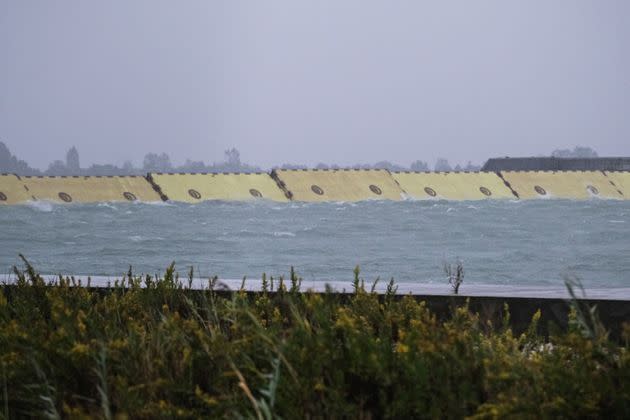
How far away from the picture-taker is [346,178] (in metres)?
70.4

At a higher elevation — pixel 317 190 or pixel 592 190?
pixel 592 190

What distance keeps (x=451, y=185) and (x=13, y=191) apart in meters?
27.6

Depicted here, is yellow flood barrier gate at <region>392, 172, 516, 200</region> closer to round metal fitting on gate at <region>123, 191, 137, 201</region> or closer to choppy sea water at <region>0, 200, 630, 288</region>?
choppy sea water at <region>0, 200, 630, 288</region>

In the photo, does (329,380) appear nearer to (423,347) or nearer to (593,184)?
(423,347)

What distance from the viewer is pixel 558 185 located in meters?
76.2

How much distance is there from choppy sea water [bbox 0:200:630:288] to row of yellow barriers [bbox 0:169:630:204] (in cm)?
67

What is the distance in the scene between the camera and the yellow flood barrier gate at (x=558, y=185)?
75.6 metres

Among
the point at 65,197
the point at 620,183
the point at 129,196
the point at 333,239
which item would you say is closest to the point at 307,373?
the point at 333,239

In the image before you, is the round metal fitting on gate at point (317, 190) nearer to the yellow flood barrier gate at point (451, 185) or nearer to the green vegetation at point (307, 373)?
the yellow flood barrier gate at point (451, 185)

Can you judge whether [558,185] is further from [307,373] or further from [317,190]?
[307,373]

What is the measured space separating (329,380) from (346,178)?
65.7 metres

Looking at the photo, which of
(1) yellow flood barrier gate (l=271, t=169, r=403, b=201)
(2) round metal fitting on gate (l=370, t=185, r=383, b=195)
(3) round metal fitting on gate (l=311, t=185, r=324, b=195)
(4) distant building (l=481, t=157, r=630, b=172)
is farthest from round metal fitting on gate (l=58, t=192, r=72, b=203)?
(4) distant building (l=481, t=157, r=630, b=172)

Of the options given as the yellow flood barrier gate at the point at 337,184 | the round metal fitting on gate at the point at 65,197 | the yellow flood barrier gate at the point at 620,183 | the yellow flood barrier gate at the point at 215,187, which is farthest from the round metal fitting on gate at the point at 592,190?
the round metal fitting on gate at the point at 65,197

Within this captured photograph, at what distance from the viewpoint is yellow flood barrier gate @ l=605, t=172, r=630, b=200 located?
80375mm
